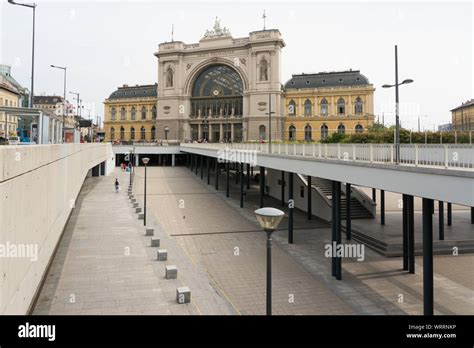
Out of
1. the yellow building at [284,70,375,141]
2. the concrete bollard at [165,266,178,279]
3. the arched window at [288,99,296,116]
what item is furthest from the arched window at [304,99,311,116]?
the concrete bollard at [165,266,178,279]

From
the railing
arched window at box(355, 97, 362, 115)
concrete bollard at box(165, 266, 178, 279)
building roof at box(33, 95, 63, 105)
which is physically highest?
building roof at box(33, 95, 63, 105)

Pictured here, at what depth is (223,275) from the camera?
14.4m

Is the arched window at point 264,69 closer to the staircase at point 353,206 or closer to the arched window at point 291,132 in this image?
the arched window at point 291,132

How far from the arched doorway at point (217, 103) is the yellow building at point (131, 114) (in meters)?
15.1

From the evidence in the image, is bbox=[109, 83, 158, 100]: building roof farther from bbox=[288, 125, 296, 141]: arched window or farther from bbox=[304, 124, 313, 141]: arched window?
bbox=[304, 124, 313, 141]: arched window

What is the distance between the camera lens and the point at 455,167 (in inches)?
330

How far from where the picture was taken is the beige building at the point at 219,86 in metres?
72.1

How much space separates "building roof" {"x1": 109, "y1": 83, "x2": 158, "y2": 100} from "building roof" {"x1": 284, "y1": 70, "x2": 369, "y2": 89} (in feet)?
118

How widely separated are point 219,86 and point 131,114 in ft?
90.3

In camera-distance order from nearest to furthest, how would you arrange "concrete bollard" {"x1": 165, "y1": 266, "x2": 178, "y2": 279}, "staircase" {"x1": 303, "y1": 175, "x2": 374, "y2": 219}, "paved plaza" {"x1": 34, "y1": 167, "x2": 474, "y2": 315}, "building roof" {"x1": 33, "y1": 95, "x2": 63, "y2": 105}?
"paved plaza" {"x1": 34, "y1": 167, "x2": 474, "y2": 315} < "concrete bollard" {"x1": 165, "y1": 266, "x2": 178, "y2": 279} < "staircase" {"x1": 303, "y1": 175, "x2": 374, "y2": 219} < "building roof" {"x1": 33, "y1": 95, "x2": 63, "y2": 105}

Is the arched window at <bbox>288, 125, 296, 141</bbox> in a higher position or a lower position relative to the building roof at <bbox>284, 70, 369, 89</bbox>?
lower

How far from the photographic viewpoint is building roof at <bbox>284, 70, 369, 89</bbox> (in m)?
71.6

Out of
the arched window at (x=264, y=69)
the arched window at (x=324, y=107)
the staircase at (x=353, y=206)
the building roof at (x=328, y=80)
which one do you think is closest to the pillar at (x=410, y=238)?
the staircase at (x=353, y=206)
